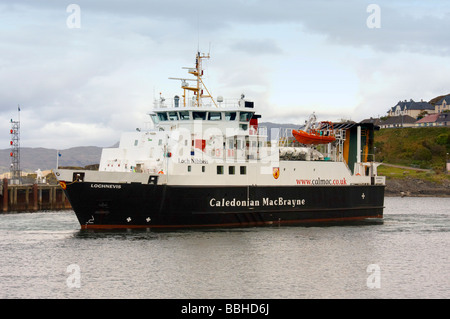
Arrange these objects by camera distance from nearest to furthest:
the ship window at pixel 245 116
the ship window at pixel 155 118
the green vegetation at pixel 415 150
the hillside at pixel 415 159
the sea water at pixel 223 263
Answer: the sea water at pixel 223 263 < the ship window at pixel 245 116 < the ship window at pixel 155 118 < the hillside at pixel 415 159 < the green vegetation at pixel 415 150

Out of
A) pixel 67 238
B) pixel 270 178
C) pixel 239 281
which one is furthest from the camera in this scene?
pixel 270 178

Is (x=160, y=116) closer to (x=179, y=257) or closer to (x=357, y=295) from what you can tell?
(x=179, y=257)

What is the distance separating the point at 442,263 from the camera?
25922 millimetres

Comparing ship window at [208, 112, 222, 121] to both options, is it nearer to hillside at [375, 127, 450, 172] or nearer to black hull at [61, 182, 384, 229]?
black hull at [61, 182, 384, 229]

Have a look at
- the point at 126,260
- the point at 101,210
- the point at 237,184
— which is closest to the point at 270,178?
the point at 237,184

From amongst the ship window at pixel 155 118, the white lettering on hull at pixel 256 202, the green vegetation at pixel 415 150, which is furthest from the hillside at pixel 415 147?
the ship window at pixel 155 118

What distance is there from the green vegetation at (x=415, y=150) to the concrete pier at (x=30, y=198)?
5553 cm

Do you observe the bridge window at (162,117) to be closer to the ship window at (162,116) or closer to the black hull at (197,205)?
the ship window at (162,116)

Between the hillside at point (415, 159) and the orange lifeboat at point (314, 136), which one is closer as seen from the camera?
the orange lifeboat at point (314, 136)

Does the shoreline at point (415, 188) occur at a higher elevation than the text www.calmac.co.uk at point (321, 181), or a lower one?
lower

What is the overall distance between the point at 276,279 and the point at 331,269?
3010 mm

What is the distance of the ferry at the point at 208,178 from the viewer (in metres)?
30.8

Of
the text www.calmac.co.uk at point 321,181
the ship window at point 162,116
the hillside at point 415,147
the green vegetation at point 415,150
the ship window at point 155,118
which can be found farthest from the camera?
the hillside at point 415,147

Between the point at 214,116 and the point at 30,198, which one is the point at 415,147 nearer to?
the point at 30,198
